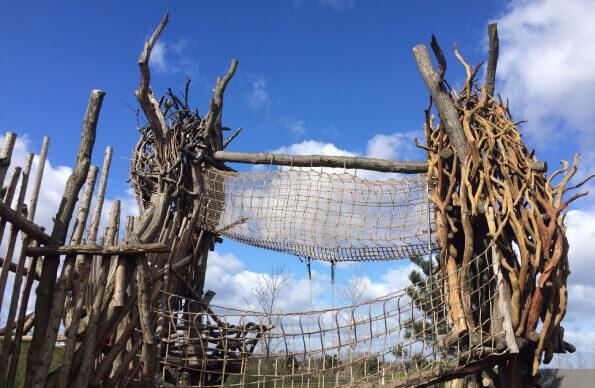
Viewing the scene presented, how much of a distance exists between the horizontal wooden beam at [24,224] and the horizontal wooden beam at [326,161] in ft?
6.74

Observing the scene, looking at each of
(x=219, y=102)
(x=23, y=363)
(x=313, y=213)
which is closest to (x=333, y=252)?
(x=313, y=213)

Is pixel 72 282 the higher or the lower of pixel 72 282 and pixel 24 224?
the lower

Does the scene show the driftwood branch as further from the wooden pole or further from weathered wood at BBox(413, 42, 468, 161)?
weathered wood at BBox(413, 42, 468, 161)

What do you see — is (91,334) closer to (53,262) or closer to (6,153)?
(53,262)

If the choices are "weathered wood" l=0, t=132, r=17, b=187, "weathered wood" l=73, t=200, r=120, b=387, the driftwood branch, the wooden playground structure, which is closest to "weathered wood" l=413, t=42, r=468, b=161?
the wooden playground structure

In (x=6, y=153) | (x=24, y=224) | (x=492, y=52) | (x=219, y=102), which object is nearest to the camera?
(x=6, y=153)

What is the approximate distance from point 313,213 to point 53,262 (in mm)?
2048

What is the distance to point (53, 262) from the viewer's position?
2900 millimetres

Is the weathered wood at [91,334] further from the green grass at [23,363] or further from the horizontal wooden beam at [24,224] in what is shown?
A: the green grass at [23,363]

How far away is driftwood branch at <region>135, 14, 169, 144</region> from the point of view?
3.41 metres

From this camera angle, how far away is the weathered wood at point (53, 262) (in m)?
2.73

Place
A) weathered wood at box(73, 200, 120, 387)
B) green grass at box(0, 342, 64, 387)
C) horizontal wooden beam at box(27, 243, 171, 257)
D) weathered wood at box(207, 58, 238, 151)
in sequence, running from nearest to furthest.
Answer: horizontal wooden beam at box(27, 243, 171, 257)
weathered wood at box(73, 200, 120, 387)
weathered wood at box(207, 58, 238, 151)
green grass at box(0, 342, 64, 387)

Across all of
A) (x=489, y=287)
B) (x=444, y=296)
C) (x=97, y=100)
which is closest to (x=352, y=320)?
(x=444, y=296)

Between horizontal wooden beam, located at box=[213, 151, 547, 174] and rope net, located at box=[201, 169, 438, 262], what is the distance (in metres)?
0.13
